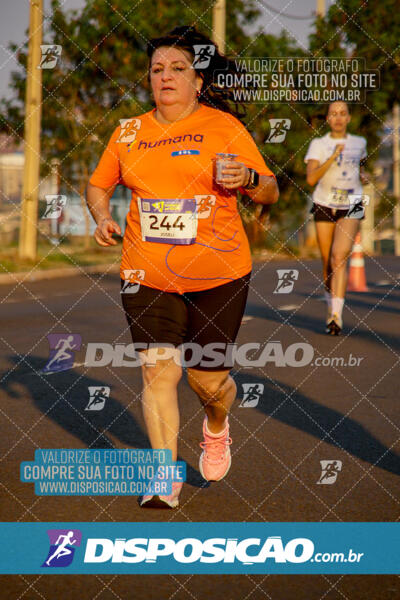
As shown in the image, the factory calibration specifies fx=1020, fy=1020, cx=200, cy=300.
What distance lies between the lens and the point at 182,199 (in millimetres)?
4320

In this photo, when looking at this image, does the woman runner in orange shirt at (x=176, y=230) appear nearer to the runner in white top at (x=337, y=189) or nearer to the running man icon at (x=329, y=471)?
the running man icon at (x=329, y=471)

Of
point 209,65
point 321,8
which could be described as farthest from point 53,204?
point 321,8

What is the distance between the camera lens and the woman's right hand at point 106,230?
4.37 m

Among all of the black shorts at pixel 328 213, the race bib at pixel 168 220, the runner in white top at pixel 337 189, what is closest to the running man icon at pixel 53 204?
the runner in white top at pixel 337 189

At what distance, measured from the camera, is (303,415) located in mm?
6125

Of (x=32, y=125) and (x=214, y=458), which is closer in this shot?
(x=214, y=458)

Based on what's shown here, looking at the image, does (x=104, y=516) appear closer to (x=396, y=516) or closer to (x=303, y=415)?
(x=396, y=516)

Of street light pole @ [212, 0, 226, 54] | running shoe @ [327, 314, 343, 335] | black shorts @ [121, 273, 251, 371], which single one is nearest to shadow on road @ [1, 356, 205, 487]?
black shorts @ [121, 273, 251, 371]

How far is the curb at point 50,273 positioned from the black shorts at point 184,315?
13570mm

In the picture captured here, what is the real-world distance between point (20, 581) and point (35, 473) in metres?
1.32

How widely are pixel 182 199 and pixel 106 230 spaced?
0.36 m

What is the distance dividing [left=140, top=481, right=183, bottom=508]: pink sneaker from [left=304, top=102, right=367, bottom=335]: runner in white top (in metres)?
5.28

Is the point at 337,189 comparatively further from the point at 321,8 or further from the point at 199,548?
the point at 321,8

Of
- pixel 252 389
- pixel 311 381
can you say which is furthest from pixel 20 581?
pixel 311 381
